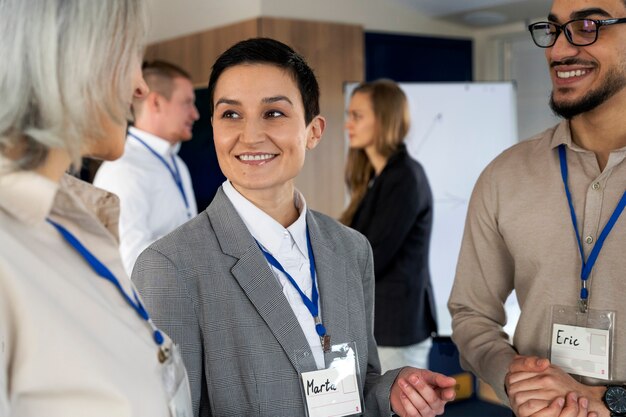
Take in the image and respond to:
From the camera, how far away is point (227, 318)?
154 centimetres

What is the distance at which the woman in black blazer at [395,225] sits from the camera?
3.65 meters

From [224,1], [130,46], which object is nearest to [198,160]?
[224,1]

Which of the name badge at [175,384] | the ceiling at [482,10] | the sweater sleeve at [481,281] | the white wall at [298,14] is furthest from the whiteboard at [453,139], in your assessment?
the name badge at [175,384]

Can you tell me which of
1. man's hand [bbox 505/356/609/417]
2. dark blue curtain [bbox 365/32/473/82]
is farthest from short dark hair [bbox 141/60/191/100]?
man's hand [bbox 505/356/609/417]

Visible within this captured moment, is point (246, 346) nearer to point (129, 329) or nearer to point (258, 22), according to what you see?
point (129, 329)

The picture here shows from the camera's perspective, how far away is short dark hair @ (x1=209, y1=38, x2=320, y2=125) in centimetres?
169

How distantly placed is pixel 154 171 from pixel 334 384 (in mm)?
2462

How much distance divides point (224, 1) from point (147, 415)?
5133 millimetres

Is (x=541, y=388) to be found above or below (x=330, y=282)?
below

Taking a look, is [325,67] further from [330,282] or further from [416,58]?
[330,282]

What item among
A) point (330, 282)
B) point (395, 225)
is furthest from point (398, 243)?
point (330, 282)

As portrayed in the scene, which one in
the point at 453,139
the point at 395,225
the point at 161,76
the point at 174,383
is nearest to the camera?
the point at 174,383

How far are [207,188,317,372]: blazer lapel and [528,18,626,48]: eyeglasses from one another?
98 cm

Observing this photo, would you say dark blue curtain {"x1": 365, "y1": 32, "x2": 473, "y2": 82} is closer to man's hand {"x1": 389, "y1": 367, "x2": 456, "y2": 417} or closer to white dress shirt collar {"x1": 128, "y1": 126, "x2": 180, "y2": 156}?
white dress shirt collar {"x1": 128, "y1": 126, "x2": 180, "y2": 156}
